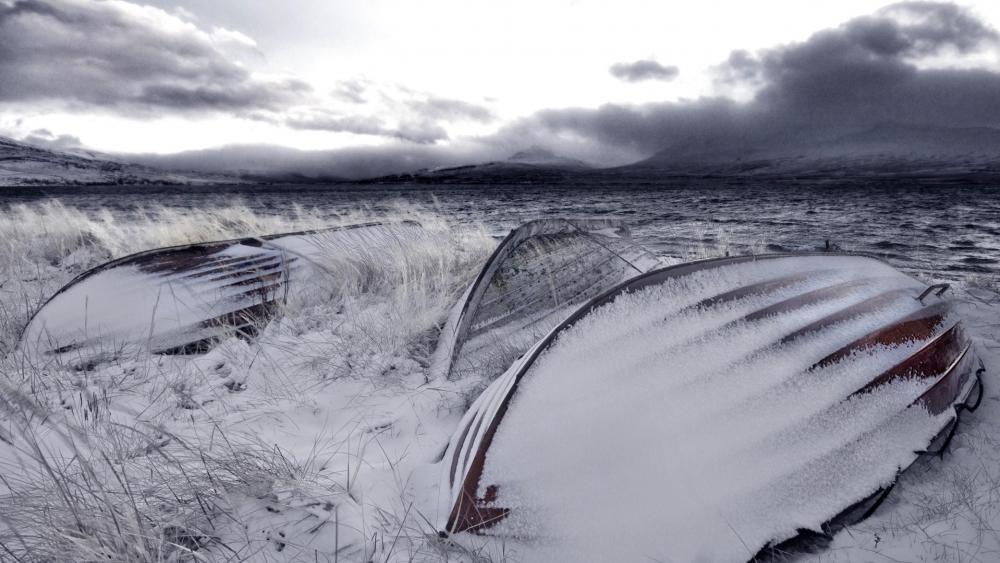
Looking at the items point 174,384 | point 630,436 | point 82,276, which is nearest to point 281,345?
point 174,384

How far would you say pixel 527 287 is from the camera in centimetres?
400

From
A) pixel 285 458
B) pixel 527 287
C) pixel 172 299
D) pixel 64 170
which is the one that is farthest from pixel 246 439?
pixel 64 170

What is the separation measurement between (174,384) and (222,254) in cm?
255

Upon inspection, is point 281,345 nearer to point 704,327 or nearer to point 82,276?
point 82,276

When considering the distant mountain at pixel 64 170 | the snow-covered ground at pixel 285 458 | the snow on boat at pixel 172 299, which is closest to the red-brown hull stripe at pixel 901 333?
the snow-covered ground at pixel 285 458

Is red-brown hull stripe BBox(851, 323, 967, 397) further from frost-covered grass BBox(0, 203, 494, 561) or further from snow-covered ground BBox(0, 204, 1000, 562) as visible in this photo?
frost-covered grass BBox(0, 203, 494, 561)

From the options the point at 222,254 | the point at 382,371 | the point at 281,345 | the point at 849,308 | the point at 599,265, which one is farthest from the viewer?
the point at 222,254

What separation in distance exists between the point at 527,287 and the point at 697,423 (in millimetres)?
2313

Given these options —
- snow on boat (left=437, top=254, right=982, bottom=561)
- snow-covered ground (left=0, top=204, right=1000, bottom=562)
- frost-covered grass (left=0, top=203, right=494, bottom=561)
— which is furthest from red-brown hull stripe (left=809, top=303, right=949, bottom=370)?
frost-covered grass (left=0, top=203, right=494, bottom=561)

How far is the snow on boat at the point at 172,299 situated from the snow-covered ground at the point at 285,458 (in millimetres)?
272

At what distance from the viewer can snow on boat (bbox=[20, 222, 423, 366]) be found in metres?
3.69

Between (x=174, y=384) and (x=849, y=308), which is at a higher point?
(x=849, y=308)

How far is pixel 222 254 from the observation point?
5.05 m

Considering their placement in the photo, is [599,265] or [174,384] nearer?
[174,384]
